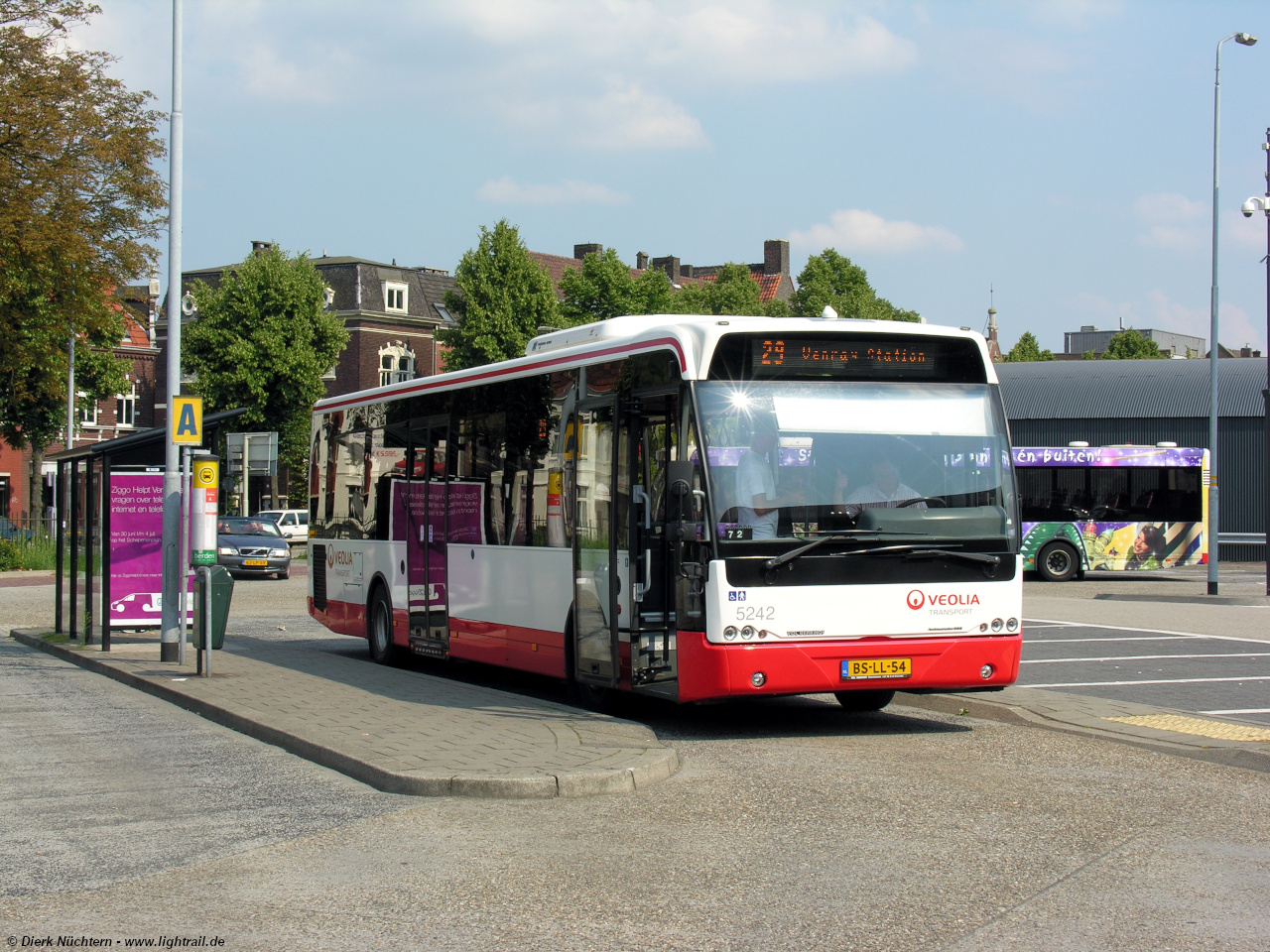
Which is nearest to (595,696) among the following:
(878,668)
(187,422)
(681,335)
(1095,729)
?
(878,668)

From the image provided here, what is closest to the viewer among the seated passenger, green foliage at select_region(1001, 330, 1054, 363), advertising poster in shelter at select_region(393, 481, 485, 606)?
the seated passenger

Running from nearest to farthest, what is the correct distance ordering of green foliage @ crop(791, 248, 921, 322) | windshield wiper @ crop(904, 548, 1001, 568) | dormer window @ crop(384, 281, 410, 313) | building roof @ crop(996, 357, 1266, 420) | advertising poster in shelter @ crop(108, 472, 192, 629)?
windshield wiper @ crop(904, 548, 1001, 568), advertising poster in shelter @ crop(108, 472, 192, 629), building roof @ crop(996, 357, 1266, 420), green foliage @ crop(791, 248, 921, 322), dormer window @ crop(384, 281, 410, 313)

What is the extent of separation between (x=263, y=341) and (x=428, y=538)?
1777 inches

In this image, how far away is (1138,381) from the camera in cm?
4656

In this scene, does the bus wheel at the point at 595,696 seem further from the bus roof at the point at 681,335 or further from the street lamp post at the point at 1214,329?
the street lamp post at the point at 1214,329

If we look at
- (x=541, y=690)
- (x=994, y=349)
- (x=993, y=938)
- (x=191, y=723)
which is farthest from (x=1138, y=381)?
(x=994, y=349)

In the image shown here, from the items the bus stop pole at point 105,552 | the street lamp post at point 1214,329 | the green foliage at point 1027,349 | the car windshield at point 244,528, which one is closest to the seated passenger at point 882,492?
the bus stop pole at point 105,552

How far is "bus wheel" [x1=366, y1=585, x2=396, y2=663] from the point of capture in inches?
611

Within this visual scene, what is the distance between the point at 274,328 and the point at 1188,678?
159 ft

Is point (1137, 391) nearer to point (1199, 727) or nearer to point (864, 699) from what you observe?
point (864, 699)

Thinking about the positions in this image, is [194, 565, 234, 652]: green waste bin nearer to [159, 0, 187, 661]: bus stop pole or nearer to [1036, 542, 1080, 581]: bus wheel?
[159, 0, 187, 661]: bus stop pole

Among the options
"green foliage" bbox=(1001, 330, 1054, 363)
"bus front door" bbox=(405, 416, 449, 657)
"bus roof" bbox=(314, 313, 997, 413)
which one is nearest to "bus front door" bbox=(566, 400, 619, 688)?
"bus roof" bbox=(314, 313, 997, 413)

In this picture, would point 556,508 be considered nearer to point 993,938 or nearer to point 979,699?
point 979,699

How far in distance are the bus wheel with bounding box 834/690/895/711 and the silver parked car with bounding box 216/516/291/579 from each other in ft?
83.8
